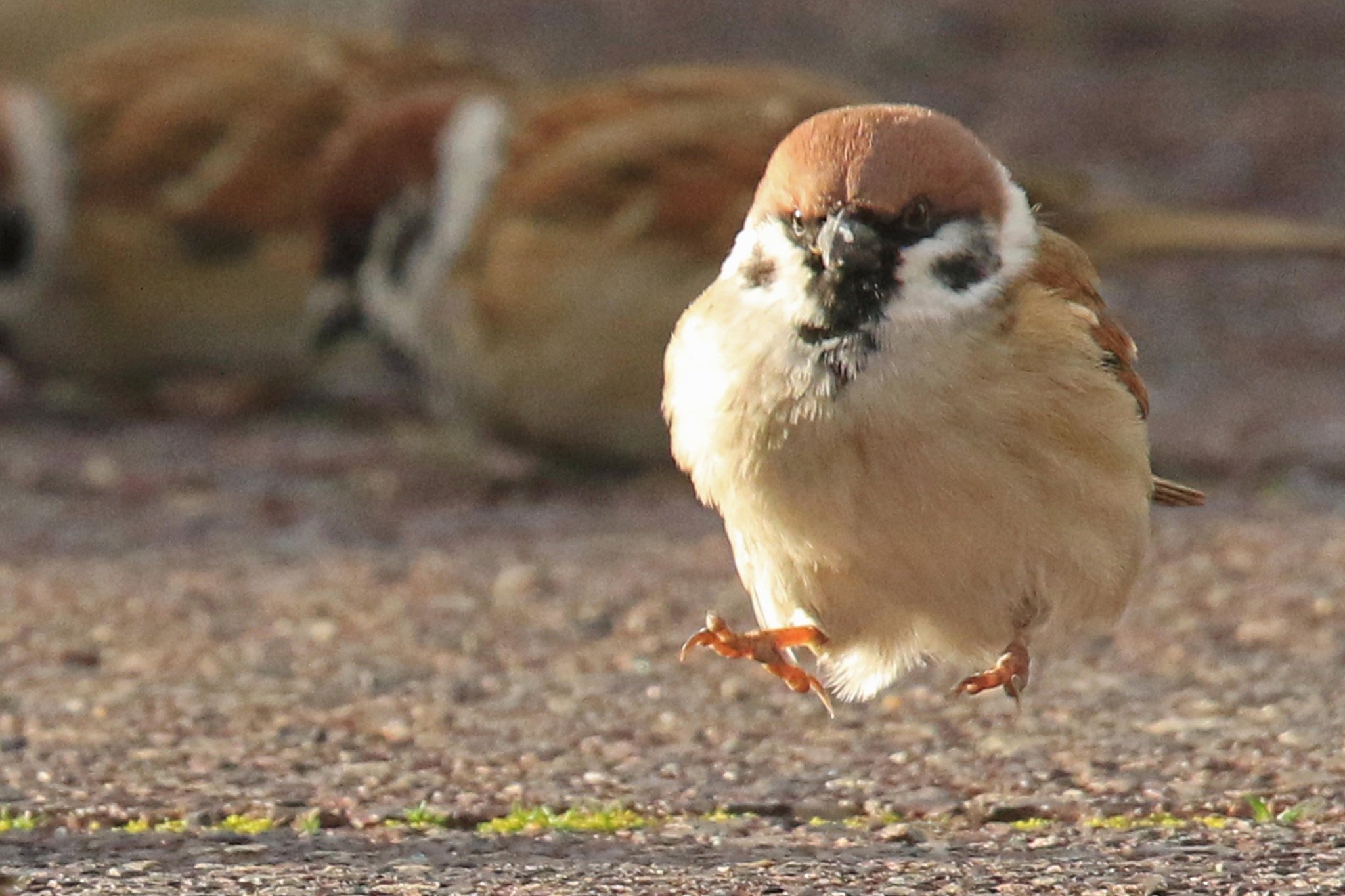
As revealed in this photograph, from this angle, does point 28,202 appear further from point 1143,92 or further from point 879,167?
point 1143,92

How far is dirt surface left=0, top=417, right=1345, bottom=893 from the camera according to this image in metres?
3.08

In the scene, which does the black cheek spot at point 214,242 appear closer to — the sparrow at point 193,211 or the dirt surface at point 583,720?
the sparrow at point 193,211

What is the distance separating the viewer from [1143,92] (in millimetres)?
10547

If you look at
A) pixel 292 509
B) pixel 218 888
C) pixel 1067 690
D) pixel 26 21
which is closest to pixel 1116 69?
pixel 26 21

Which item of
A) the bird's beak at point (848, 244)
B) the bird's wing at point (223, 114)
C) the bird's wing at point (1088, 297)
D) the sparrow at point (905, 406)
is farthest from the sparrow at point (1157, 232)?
the bird's beak at point (848, 244)

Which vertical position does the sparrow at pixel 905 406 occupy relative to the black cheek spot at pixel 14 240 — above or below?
below

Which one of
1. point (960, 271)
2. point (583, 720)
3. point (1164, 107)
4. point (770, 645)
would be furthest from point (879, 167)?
point (1164, 107)

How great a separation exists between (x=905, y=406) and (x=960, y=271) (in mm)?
216

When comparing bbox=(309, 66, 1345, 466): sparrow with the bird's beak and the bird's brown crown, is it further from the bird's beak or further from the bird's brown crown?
the bird's beak

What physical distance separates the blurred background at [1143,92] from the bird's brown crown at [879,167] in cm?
311

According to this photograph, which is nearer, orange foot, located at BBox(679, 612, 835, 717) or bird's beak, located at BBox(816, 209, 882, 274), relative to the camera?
bird's beak, located at BBox(816, 209, 882, 274)

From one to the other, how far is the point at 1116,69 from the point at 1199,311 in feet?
9.90

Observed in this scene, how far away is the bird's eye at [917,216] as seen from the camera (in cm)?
309

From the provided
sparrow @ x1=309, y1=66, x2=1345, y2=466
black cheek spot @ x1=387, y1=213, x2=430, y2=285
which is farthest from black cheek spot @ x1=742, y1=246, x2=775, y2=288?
black cheek spot @ x1=387, y1=213, x2=430, y2=285
